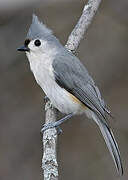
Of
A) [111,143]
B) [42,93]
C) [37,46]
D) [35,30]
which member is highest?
[42,93]

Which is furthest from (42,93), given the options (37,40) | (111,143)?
(111,143)

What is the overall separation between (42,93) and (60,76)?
2.93 meters

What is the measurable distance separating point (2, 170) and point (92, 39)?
7.52 ft

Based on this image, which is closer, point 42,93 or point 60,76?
point 60,76

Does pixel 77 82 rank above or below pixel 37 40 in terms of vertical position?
below

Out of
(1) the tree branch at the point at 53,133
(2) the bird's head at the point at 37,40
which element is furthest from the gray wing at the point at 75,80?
(1) the tree branch at the point at 53,133

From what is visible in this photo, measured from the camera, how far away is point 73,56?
17.3ft

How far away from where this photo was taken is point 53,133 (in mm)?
4766

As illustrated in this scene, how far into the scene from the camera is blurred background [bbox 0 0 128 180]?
7840 millimetres

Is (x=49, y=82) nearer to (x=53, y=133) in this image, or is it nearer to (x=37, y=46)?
(x=37, y=46)

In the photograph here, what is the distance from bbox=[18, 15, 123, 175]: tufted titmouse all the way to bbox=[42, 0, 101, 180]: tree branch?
0.55ft

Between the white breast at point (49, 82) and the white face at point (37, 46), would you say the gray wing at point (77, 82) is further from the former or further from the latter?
the white face at point (37, 46)

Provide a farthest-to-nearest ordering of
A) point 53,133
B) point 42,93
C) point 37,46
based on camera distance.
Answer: point 42,93 → point 37,46 → point 53,133

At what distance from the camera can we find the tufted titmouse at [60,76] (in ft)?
16.8
